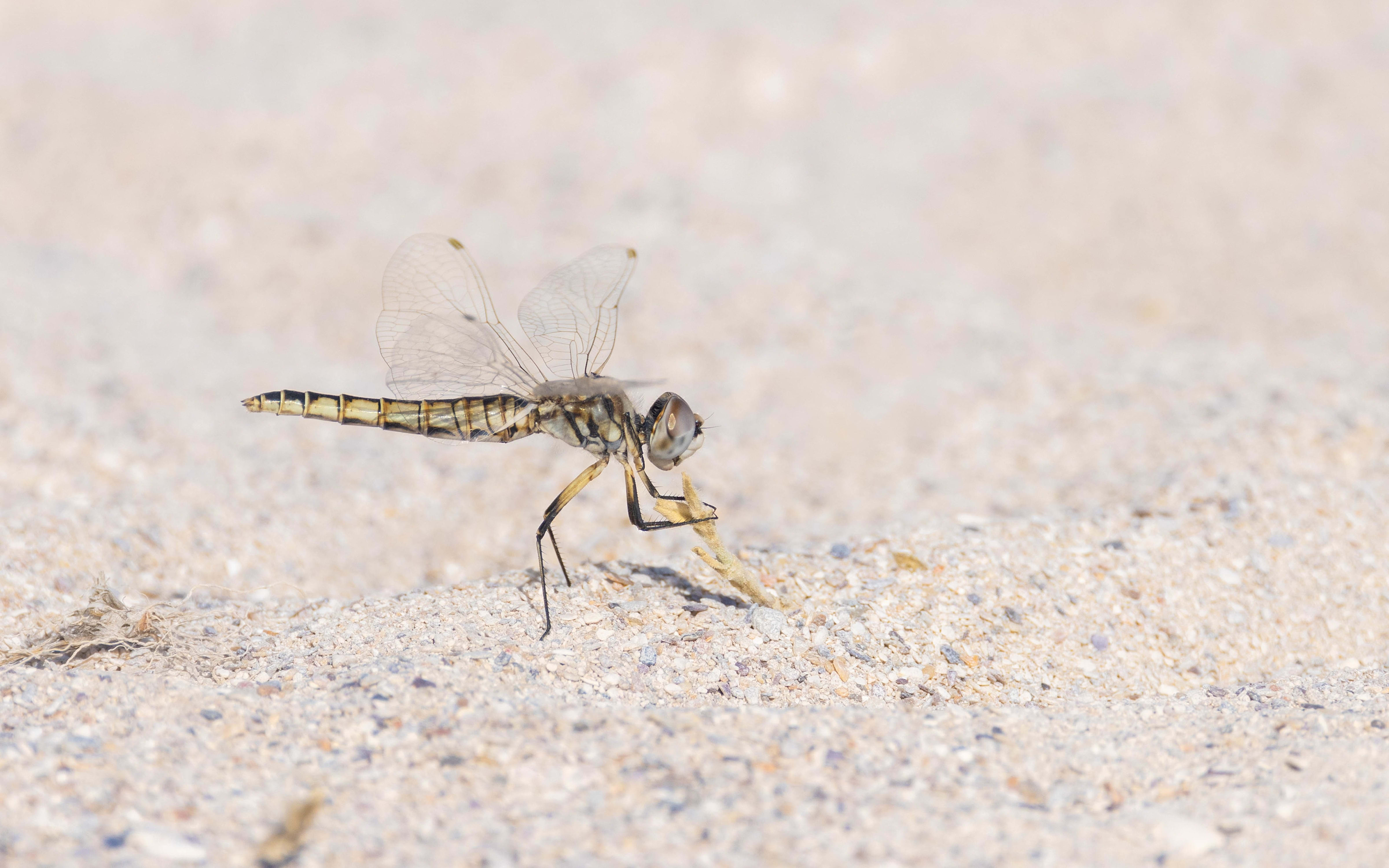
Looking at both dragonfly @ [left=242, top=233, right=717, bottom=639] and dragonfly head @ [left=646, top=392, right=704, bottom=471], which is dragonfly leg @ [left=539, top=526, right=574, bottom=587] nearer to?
dragonfly @ [left=242, top=233, right=717, bottom=639]

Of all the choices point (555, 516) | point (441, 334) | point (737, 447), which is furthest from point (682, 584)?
point (737, 447)

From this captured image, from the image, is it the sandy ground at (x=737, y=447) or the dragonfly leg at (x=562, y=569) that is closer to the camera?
the sandy ground at (x=737, y=447)

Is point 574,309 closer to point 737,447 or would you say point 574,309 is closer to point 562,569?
point 562,569

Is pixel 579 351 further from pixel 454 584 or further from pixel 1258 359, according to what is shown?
pixel 1258 359

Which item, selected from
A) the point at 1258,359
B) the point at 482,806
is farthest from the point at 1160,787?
the point at 1258,359

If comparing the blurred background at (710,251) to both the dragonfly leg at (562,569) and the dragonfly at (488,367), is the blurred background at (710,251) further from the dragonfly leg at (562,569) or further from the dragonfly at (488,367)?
the dragonfly leg at (562,569)

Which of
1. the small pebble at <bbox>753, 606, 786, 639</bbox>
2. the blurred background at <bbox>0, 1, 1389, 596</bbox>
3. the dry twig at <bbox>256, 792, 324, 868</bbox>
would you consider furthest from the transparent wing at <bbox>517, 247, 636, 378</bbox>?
the dry twig at <bbox>256, 792, 324, 868</bbox>

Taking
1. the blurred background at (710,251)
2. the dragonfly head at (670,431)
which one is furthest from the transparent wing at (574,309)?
the dragonfly head at (670,431)
